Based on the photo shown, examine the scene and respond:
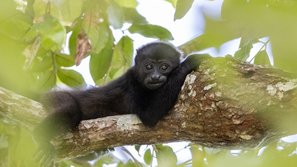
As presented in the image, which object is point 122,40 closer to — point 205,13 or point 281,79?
point 281,79

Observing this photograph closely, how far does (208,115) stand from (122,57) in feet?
3.81

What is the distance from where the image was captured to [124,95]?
3.62m

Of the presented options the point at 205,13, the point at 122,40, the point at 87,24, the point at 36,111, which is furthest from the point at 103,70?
Result: the point at 205,13

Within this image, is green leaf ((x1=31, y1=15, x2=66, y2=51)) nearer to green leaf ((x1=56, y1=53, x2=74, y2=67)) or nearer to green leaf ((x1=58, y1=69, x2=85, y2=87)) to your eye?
green leaf ((x1=56, y1=53, x2=74, y2=67))

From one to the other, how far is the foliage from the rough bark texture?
0.40 feet

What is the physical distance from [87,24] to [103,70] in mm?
787

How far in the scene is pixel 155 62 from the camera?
3672 millimetres

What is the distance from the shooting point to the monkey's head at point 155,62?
338cm

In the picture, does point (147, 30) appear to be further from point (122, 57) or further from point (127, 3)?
point (127, 3)

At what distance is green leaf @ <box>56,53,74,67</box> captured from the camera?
319 cm

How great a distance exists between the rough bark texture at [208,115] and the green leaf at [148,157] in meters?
0.44

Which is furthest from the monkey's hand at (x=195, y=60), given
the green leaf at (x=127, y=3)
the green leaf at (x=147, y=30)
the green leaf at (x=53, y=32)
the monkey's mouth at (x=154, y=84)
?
the green leaf at (x=53, y=32)

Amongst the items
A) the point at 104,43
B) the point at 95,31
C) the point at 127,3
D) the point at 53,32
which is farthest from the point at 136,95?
the point at 53,32

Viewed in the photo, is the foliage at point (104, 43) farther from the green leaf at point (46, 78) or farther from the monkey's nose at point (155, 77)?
the monkey's nose at point (155, 77)
